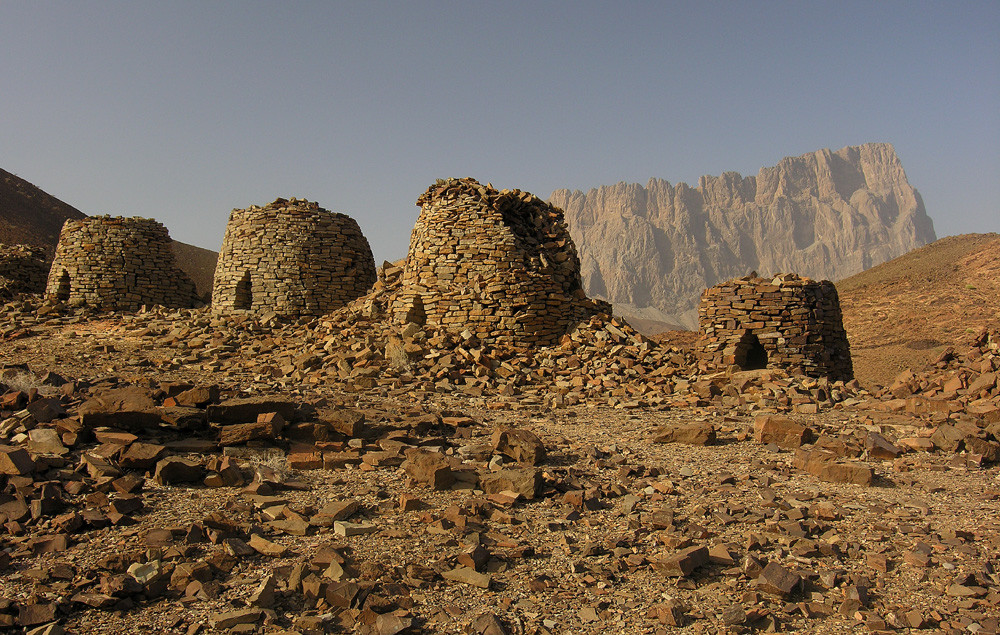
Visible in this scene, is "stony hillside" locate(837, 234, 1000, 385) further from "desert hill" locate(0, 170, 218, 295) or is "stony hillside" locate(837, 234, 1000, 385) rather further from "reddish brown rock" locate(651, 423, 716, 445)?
"desert hill" locate(0, 170, 218, 295)

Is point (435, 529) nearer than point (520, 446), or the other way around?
point (435, 529)

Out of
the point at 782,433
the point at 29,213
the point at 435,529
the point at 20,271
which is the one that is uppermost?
the point at 29,213

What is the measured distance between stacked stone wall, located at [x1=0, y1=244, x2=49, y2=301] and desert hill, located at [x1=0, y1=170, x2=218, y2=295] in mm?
11546

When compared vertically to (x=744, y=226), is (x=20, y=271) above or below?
below

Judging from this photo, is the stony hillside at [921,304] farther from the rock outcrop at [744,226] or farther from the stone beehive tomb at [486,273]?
the rock outcrop at [744,226]

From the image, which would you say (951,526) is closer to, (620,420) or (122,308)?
(620,420)

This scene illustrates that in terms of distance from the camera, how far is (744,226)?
116 meters

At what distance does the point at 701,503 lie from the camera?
4844 millimetres

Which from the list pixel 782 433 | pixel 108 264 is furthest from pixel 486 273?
pixel 108 264

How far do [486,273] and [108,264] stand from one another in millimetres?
9884

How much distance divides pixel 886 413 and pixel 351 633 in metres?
7.00

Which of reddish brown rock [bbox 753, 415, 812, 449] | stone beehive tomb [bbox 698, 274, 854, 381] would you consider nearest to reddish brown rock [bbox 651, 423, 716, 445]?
reddish brown rock [bbox 753, 415, 812, 449]

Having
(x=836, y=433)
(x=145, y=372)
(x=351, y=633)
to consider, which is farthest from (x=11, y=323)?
(x=836, y=433)

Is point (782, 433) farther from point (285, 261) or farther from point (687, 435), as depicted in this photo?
point (285, 261)
